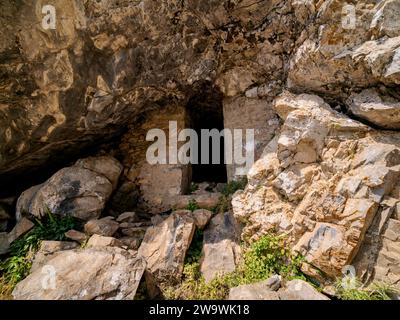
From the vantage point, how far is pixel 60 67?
4.13 m

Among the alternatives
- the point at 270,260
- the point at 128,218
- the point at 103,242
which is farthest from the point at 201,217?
the point at 103,242

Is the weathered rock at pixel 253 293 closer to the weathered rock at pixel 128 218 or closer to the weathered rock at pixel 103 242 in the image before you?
the weathered rock at pixel 103 242

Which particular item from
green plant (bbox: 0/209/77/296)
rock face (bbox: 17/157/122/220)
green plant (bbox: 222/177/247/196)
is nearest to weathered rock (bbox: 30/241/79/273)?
green plant (bbox: 0/209/77/296)

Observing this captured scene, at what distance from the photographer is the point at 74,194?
14.9 feet

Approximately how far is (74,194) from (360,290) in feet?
14.8

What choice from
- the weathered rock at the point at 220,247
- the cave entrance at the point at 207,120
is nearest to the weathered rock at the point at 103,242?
the weathered rock at the point at 220,247

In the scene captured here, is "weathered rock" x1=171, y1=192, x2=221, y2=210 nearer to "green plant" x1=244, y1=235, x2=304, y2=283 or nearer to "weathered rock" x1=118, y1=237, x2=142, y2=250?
"weathered rock" x1=118, y1=237, x2=142, y2=250

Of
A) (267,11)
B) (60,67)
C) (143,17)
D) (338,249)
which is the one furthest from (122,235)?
(267,11)

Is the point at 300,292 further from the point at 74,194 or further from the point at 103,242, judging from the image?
the point at 74,194

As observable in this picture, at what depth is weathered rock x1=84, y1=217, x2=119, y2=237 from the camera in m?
4.08

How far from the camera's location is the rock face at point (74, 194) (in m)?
4.47

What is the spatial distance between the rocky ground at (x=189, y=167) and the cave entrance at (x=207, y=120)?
0.10 meters

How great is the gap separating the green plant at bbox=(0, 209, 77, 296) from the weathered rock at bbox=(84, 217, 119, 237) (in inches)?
15.2

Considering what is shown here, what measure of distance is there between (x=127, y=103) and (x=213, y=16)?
2145mm
